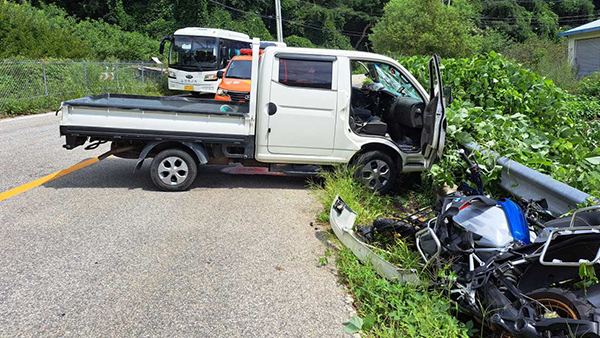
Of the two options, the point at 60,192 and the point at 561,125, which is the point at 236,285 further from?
the point at 561,125

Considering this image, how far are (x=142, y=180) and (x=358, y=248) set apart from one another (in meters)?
4.31

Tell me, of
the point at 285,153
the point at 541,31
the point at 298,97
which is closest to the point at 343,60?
the point at 298,97

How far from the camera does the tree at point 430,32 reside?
137 ft

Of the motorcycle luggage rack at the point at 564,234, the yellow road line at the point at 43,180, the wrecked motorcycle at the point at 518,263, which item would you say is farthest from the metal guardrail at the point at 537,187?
the yellow road line at the point at 43,180

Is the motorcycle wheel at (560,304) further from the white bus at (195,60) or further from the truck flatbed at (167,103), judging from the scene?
the white bus at (195,60)

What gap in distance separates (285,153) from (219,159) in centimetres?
101

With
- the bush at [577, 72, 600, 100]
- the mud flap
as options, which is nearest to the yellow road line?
the mud flap

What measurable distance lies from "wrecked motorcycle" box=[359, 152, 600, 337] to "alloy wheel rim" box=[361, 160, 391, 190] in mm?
2923

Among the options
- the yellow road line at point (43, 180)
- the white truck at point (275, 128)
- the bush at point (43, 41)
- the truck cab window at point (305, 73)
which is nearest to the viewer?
the yellow road line at point (43, 180)

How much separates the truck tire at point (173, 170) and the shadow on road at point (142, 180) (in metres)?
0.28

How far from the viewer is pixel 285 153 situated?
7102mm

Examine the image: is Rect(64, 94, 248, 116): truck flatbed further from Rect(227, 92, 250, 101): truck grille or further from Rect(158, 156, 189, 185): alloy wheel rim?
Rect(227, 92, 250, 101): truck grille

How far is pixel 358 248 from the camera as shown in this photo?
4.69 m

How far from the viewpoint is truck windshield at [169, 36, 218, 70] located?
72.1 ft
